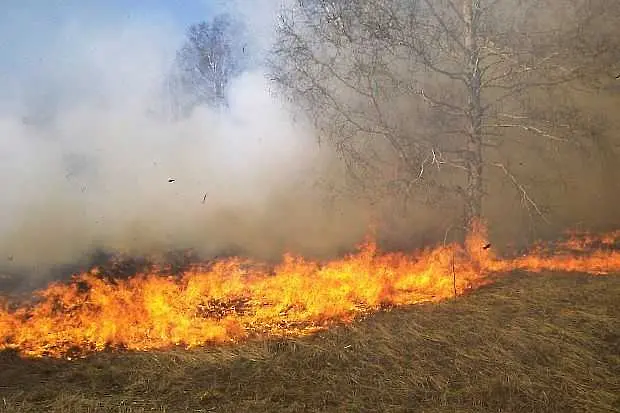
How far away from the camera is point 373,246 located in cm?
911

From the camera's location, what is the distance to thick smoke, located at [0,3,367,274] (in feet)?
27.6

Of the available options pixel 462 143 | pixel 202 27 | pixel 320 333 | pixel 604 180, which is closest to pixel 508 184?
pixel 462 143

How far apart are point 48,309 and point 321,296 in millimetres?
3228

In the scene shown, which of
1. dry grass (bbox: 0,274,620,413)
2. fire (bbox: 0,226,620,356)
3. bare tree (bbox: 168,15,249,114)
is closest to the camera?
dry grass (bbox: 0,274,620,413)

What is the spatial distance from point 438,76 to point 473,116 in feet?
4.11

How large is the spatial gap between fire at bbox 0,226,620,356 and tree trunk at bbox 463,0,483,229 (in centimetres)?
64

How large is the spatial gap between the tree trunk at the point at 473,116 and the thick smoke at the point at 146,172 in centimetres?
189

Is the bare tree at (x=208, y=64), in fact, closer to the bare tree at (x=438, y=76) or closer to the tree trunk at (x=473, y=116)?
the bare tree at (x=438, y=76)

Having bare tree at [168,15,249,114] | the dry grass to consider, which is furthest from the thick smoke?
the dry grass

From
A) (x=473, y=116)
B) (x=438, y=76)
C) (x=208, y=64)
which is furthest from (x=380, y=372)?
(x=208, y=64)

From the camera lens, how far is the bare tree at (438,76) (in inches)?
350

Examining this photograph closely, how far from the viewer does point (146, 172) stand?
370 inches

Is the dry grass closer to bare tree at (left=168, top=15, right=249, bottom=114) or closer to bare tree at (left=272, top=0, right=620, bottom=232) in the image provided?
bare tree at (left=272, top=0, right=620, bottom=232)

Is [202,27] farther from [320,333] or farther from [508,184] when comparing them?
[320,333]
